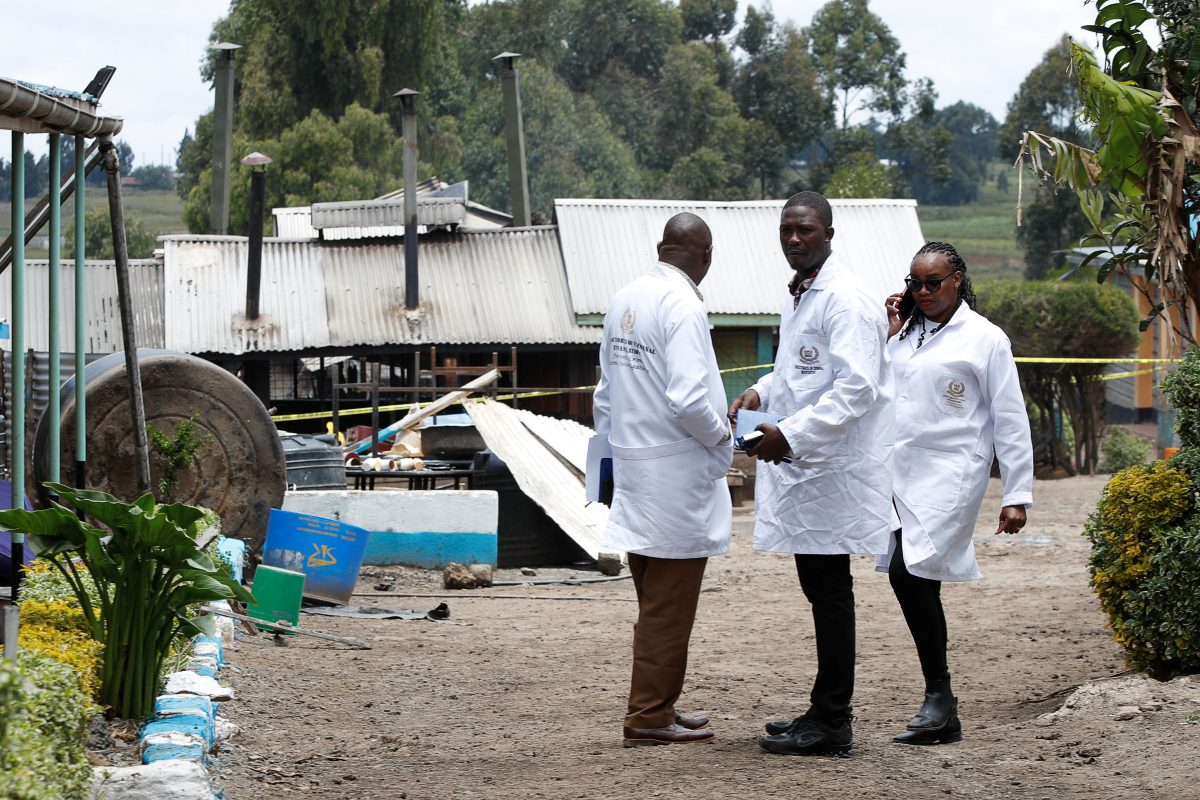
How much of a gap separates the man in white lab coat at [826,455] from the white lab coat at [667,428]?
0.20 m

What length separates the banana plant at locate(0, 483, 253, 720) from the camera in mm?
4578

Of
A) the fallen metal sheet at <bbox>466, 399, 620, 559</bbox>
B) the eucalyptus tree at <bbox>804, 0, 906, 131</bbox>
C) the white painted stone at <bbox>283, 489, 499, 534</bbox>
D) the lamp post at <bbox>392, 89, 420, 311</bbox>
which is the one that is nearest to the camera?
the white painted stone at <bbox>283, 489, 499, 534</bbox>

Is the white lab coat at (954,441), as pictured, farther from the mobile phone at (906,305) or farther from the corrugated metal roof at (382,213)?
the corrugated metal roof at (382,213)

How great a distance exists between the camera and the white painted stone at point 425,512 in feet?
38.0

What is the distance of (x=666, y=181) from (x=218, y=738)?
43137 millimetres

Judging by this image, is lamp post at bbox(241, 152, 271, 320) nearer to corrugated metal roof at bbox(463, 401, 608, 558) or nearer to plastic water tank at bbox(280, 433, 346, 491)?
corrugated metal roof at bbox(463, 401, 608, 558)

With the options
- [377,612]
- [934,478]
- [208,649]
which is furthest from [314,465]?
[934,478]

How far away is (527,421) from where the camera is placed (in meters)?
13.6

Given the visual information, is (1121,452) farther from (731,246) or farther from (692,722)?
(692,722)

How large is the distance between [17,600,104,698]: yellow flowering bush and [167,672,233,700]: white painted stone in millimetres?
444

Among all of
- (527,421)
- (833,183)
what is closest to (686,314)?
(527,421)

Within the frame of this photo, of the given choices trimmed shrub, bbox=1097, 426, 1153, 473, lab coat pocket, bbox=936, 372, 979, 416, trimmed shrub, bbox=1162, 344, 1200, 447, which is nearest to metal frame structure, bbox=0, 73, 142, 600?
lab coat pocket, bbox=936, 372, 979, 416

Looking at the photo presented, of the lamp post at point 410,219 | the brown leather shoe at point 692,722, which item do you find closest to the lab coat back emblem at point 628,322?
the brown leather shoe at point 692,722

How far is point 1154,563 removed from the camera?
19.3 ft
